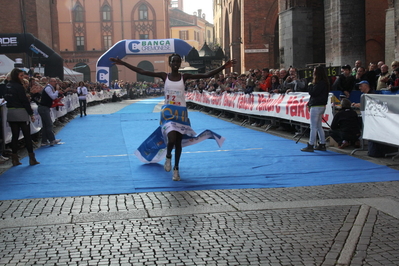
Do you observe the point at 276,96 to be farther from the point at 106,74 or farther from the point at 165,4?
the point at 165,4

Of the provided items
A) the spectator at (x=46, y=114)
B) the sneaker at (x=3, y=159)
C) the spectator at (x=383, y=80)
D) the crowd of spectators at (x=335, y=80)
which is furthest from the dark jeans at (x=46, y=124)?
the spectator at (x=383, y=80)

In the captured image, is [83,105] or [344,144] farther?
[83,105]

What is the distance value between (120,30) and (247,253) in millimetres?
71999

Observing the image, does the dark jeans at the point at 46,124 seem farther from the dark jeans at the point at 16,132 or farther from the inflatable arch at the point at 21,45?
the inflatable arch at the point at 21,45

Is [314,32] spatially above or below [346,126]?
above

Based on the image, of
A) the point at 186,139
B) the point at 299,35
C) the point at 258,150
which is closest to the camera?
the point at 186,139

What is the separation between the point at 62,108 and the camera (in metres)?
22.4

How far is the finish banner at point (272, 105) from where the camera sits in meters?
13.4

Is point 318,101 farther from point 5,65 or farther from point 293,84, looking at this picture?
point 5,65

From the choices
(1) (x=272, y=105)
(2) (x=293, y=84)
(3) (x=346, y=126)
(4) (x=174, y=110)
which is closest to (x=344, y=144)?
(3) (x=346, y=126)

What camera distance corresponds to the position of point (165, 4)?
75.2 metres

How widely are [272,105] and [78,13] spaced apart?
63.5 meters

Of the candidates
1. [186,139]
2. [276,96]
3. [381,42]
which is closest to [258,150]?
[186,139]

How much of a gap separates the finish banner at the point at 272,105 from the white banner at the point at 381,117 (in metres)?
1.46
